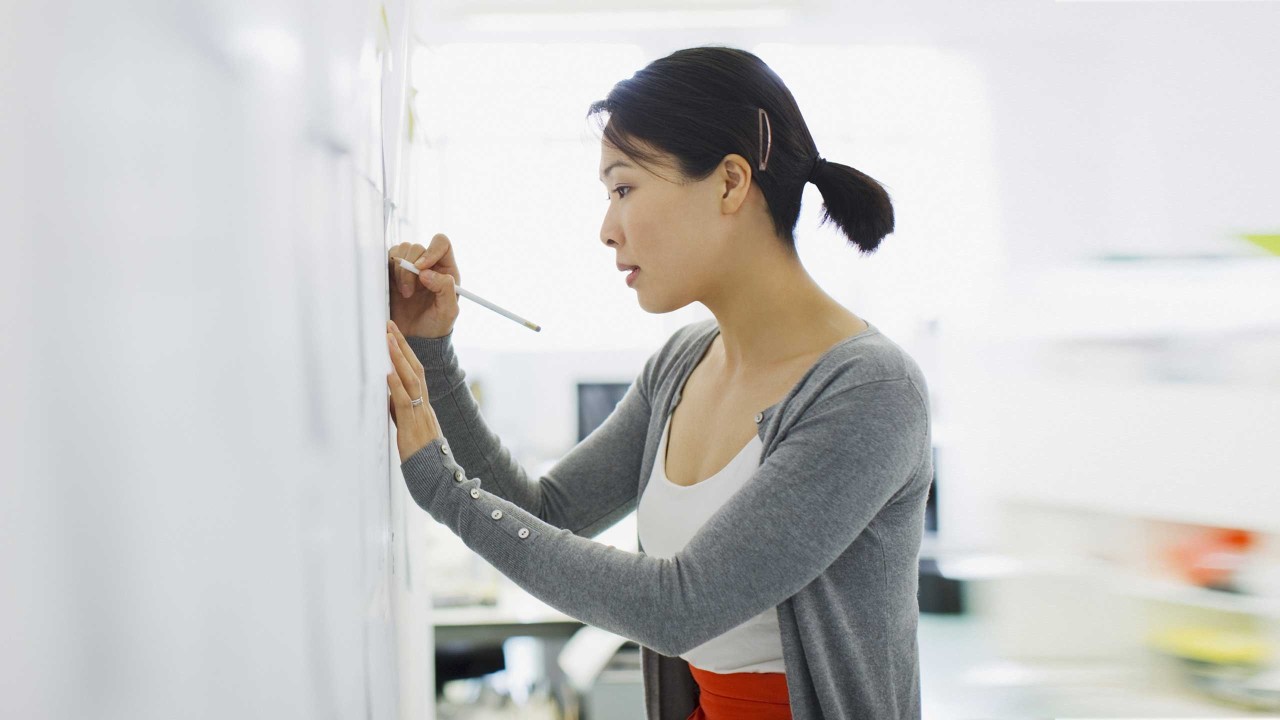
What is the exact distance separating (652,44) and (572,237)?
20.0 inches

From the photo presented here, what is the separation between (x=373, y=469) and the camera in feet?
2.08

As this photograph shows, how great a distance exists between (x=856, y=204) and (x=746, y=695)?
479mm

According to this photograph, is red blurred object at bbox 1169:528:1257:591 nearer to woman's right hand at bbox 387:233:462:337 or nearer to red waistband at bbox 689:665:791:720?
red waistband at bbox 689:665:791:720

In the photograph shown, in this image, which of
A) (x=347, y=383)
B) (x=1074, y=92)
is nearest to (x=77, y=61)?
(x=347, y=383)

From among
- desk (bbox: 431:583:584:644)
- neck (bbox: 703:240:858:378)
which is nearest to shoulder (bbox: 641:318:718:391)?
neck (bbox: 703:240:858:378)

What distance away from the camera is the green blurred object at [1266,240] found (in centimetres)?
214

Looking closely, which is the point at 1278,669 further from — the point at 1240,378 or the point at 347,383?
the point at 347,383

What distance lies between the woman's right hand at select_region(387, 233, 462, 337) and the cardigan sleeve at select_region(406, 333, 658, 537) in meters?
0.03

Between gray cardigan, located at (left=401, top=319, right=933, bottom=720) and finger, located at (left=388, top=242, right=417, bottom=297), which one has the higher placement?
finger, located at (left=388, top=242, right=417, bottom=297)

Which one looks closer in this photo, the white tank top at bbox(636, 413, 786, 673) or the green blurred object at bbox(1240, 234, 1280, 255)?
the white tank top at bbox(636, 413, 786, 673)

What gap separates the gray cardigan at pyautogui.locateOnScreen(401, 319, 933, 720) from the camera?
2.53 ft

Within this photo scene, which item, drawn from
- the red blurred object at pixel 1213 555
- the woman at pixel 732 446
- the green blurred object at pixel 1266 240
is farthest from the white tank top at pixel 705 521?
the green blurred object at pixel 1266 240

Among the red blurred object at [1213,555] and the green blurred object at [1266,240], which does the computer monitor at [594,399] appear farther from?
the green blurred object at [1266,240]

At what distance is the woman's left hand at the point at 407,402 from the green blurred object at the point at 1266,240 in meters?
2.04
